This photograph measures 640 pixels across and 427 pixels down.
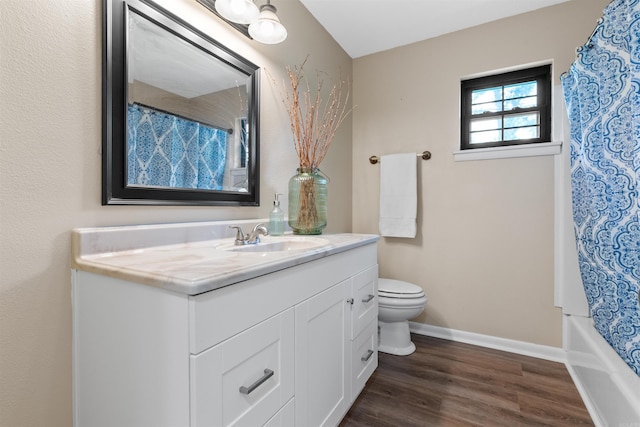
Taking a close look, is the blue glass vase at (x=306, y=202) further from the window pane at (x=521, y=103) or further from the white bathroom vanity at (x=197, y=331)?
the window pane at (x=521, y=103)

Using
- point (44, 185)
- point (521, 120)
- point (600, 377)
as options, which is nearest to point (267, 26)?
point (44, 185)

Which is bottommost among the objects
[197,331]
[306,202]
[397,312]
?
[397,312]

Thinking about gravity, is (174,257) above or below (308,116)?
below

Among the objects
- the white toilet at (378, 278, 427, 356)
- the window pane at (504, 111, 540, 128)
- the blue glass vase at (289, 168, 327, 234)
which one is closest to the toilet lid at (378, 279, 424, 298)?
the white toilet at (378, 278, 427, 356)

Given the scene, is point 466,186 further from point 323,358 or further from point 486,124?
point 323,358

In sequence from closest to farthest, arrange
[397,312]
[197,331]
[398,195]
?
[197,331]
[397,312]
[398,195]

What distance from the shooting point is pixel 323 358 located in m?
1.16

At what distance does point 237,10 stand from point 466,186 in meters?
1.79

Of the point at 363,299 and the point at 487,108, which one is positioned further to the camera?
the point at 487,108

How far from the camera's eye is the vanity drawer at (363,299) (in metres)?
1.43

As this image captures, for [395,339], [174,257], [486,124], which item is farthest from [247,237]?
[486,124]

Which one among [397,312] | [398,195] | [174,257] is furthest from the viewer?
[398,195]

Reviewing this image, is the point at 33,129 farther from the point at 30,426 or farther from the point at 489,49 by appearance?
the point at 489,49

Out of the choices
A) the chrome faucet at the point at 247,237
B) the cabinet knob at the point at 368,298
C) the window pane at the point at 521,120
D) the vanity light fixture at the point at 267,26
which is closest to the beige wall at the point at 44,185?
the chrome faucet at the point at 247,237
